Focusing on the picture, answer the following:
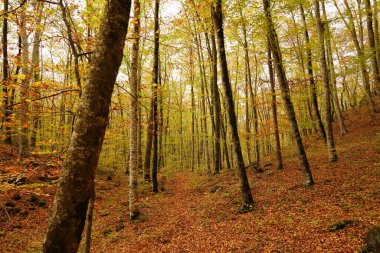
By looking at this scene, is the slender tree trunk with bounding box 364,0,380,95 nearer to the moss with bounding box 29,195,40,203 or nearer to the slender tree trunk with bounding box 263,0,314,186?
the slender tree trunk with bounding box 263,0,314,186

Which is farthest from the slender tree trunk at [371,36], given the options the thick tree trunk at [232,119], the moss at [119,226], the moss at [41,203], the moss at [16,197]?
the moss at [16,197]

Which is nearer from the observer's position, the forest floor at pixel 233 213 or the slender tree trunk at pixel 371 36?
the forest floor at pixel 233 213

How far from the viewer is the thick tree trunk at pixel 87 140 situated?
7.04 feet

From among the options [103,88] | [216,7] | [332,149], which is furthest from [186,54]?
[103,88]

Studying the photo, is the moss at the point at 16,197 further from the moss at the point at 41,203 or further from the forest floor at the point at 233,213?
the moss at the point at 41,203

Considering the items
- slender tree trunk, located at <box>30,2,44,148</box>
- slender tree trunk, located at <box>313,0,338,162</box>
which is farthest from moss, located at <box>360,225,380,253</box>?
slender tree trunk, located at <box>313,0,338,162</box>

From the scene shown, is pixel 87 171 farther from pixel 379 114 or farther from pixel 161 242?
pixel 379 114

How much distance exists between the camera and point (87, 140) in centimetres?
230

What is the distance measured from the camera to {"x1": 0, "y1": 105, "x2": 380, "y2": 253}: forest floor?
596 centimetres

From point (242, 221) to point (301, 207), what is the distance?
214 centimetres

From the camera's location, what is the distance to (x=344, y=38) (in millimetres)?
27094

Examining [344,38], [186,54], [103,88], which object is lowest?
[103,88]

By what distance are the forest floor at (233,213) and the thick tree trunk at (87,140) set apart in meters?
1.76

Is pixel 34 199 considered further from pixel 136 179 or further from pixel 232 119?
pixel 232 119
